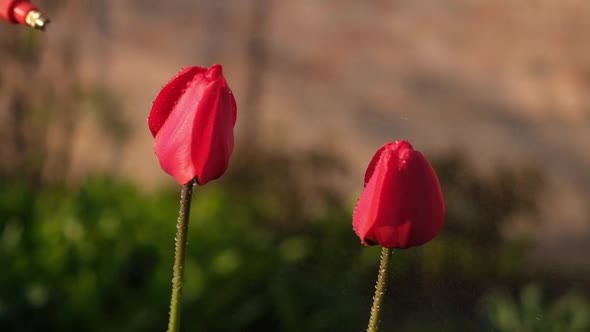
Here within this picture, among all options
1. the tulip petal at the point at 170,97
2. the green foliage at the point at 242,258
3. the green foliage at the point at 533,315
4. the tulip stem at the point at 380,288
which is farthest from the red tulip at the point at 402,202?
the green foliage at the point at 533,315

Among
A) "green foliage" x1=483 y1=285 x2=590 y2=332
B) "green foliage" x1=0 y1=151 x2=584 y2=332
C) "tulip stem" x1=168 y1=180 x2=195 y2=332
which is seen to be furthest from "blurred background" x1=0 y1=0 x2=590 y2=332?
"tulip stem" x1=168 y1=180 x2=195 y2=332

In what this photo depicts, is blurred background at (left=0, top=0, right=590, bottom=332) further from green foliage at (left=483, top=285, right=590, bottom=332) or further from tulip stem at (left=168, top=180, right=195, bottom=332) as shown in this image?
tulip stem at (left=168, top=180, right=195, bottom=332)

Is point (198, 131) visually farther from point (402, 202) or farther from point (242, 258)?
point (242, 258)

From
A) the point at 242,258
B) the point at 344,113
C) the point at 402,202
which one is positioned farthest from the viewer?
the point at 344,113

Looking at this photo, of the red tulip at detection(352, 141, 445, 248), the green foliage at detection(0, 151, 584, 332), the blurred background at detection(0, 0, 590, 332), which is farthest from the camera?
the blurred background at detection(0, 0, 590, 332)

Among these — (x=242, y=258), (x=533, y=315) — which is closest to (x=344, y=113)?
(x=242, y=258)

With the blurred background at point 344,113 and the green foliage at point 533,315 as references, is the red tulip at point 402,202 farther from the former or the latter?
the blurred background at point 344,113

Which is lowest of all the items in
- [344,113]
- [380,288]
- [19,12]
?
[344,113]
